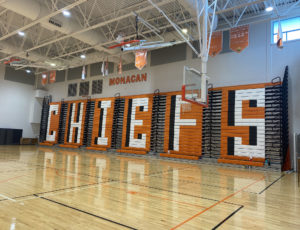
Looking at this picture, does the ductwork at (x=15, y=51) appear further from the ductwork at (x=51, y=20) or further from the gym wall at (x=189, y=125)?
the ductwork at (x=51, y=20)

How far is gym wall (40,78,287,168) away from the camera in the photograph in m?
8.98

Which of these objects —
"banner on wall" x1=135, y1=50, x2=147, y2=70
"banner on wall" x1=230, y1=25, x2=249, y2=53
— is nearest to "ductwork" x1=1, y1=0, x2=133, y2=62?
"banner on wall" x1=135, y1=50, x2=147, y2=70

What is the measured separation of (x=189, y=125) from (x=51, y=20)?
24.3ft

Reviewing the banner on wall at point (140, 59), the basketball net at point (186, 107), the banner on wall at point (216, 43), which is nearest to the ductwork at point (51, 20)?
the banner on wall at point (140, 59)

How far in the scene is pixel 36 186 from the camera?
4.31 meters

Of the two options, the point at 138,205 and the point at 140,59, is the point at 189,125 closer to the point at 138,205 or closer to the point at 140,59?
the point at 140,59

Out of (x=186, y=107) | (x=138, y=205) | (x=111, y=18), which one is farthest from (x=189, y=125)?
(x=138, y=205)

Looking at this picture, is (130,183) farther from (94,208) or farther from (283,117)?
(283,117)

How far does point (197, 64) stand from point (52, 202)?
9505 mm

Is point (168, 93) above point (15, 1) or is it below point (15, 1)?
below

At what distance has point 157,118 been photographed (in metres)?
12.0

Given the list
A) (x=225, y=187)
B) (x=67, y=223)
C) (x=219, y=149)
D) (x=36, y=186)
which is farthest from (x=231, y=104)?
(x=67, y=223)

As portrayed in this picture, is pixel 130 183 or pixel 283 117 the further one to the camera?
pixel 283 117

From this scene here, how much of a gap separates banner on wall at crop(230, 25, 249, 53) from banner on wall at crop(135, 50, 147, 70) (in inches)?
144
